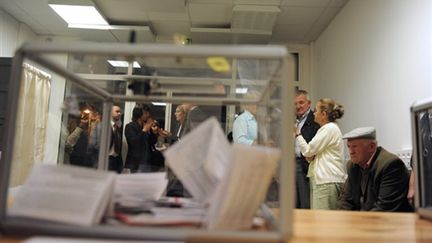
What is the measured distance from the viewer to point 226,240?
561 millimetres

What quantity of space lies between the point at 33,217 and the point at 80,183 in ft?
0.30

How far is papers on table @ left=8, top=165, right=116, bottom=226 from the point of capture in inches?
23.4

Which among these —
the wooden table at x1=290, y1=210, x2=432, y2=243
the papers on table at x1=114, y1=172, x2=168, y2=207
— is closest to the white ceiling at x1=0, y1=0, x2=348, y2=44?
the wooden table at x1=290, y1=210, x2=432, y2=243

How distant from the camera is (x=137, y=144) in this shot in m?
1.98

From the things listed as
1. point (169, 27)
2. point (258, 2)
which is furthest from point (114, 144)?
point (169, 27)

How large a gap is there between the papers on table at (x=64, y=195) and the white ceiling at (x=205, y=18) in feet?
11.8

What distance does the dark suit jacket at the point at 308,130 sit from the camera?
322 cm

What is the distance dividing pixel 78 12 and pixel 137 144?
9.56 feet

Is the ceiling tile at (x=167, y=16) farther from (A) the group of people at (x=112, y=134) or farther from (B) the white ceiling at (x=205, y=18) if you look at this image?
(A) the group of people at (x=112, y=134)

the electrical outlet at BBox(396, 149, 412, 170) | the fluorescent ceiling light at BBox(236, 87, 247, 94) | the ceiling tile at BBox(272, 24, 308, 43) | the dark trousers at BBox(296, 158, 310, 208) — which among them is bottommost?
the dark trousers at BBox(296, 158, 310, 208)

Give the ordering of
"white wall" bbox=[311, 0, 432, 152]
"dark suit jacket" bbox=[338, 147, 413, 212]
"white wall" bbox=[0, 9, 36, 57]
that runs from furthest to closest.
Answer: "white wall" bbox=[0, 9, 36, 57]
"white wall" bbox=[311, 0, 432, 152]
"dark suit jacket" bbox=[338, 147, 413, 212]

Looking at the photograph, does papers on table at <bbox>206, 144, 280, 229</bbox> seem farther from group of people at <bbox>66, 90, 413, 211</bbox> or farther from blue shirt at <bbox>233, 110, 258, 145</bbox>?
blue shirt at <bbox>233, 110, 258, 145</bbox>

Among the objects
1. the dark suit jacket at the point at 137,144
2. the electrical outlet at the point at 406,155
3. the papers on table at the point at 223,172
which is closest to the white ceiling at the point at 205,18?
the electrical outlet at the point at 406,155

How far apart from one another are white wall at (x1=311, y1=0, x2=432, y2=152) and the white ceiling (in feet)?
1.31
